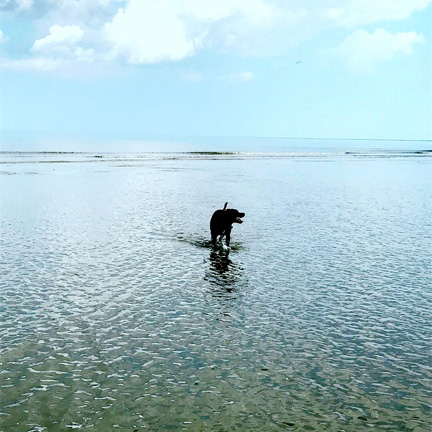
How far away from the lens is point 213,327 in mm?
10555

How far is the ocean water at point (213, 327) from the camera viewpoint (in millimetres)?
7457

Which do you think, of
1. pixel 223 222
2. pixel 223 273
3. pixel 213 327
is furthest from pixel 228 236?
A: pixel 213 327

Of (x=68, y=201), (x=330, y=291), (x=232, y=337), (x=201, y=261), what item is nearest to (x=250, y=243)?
(x=201, y=261)

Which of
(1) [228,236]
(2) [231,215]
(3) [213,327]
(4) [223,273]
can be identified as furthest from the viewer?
(1) [228,236]

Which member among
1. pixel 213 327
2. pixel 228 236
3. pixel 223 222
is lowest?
pixel 213 327

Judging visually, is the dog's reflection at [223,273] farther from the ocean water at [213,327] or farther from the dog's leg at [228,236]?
the dog's leg at [228,236]

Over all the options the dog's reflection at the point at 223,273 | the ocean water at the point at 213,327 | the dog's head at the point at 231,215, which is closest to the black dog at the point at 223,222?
the dog's head at the point at 231,215

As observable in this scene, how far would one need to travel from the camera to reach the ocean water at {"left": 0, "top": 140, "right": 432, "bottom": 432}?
7.46 metres

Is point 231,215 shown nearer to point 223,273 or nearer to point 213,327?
point 223,273

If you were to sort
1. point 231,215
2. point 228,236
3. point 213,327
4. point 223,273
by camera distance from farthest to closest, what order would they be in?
point 228,236 < point 231,215 < point 223,273 < point 213,327

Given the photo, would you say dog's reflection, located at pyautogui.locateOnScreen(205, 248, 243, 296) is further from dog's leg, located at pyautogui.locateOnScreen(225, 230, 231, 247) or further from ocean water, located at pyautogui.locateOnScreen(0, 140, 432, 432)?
dog's leg, located at pyautogui.locateOnScreen(225, 230, 231, 247)

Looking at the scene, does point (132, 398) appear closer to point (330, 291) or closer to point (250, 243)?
point (330, 291)

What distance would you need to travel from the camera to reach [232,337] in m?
10.1

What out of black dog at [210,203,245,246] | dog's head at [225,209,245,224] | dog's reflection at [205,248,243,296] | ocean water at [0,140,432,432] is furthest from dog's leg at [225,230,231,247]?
dog's reflection at [205,248,243,296]
